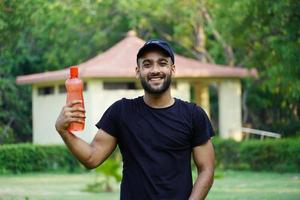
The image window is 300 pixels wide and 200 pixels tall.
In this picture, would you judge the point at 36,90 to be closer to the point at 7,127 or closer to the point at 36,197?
the point at 7,127

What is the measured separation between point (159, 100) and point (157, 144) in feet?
0.83

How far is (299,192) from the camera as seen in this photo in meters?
18.0

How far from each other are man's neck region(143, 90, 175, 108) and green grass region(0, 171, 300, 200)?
12.3 m

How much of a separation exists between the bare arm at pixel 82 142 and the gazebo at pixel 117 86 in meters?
24.3

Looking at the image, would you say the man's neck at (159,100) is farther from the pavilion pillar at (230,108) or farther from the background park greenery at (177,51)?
the pavilion pillar at (230,108)

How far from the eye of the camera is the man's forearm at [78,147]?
15.0 feet

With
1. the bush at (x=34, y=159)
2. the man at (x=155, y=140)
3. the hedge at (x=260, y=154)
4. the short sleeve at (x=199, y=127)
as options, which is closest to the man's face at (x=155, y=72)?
the man at (x=155, y=140)

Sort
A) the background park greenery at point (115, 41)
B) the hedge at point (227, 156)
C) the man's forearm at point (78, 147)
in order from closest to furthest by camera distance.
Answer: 1. the man's forearm at point (78, 147)
2. the hedge at point (227, 156)
3. the background park greenery at point (115, 41)

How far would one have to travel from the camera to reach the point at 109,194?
18250mm

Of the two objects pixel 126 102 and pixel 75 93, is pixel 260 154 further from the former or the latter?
pixel 75 93

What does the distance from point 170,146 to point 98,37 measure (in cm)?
3407

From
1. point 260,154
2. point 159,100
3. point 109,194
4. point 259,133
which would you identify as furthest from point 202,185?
point 259,133

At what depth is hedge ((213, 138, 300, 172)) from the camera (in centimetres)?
2464

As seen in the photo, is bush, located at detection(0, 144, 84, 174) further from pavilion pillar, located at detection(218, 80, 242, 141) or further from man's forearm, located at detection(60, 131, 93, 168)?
man's forearm, located at detection(60, 131, 93, 168)
